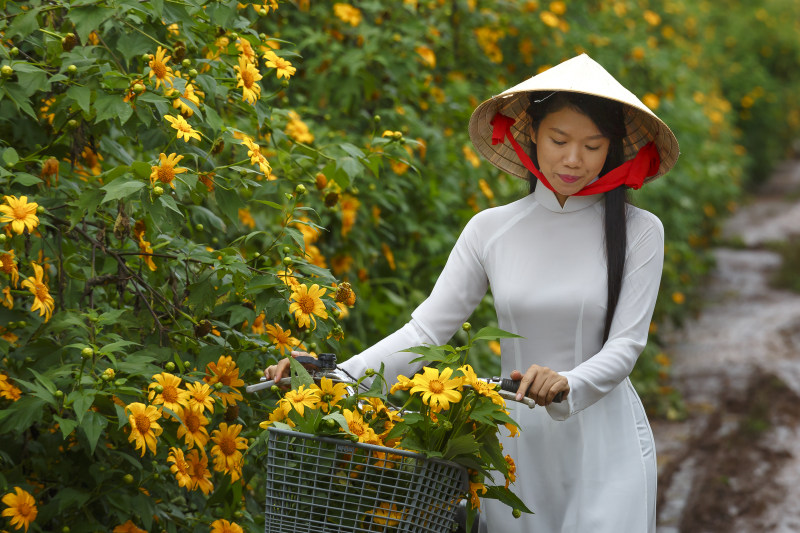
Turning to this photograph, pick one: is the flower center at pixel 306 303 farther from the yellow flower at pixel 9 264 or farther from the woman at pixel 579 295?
the yellow flower at pixel 9 264

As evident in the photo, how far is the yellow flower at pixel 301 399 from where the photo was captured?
1699 millimetres

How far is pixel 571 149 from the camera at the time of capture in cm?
209

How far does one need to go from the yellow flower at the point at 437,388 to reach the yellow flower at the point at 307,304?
500 millimetres

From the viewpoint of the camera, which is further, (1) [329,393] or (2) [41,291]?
(2) [41,291]

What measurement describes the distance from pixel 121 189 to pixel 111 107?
0.78 feet

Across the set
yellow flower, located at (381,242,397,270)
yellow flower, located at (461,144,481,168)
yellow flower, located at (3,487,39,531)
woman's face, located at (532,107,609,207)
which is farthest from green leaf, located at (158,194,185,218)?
yellow flower, located at (461,144,481,168)

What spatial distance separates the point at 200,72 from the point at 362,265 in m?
1.30

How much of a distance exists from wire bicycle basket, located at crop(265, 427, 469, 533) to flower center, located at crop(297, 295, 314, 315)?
495 mm

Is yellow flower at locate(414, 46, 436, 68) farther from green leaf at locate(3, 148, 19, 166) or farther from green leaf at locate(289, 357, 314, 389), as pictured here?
green leaf at locate(289, 357, 314, 389)

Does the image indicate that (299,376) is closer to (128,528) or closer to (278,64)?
(128,528)

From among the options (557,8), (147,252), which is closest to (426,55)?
(557,8)

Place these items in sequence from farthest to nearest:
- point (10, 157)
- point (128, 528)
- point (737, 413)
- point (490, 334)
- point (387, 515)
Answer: point (737, 413) → point (128, 528) → point (10, 157) → point (490, 334) → point (387, 515)

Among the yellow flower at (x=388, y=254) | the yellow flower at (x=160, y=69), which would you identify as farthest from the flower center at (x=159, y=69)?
the yellow flower at (x=388, y=254)

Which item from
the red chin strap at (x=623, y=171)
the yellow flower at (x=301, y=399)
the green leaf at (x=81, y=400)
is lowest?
the green leaf at (x=81, y=400)
